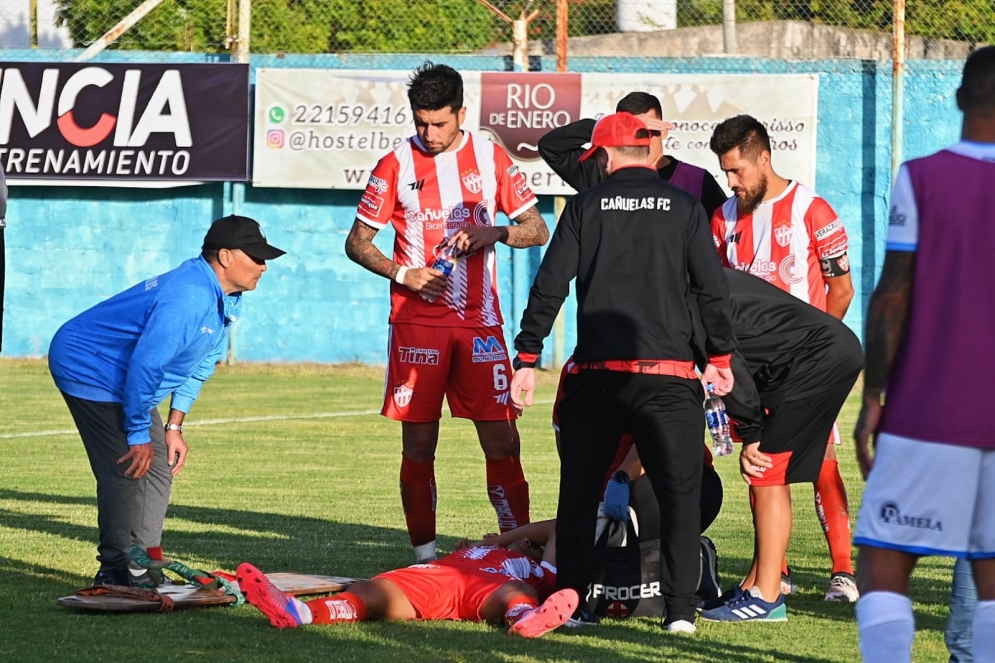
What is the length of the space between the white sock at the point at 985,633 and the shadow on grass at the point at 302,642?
5.11ft

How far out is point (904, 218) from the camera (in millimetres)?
4223

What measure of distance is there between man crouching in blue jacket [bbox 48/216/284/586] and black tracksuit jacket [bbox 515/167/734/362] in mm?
1367

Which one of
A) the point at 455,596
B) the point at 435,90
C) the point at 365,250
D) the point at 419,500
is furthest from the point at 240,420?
the point at 455,596

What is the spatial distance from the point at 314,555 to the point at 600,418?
2.57 metres

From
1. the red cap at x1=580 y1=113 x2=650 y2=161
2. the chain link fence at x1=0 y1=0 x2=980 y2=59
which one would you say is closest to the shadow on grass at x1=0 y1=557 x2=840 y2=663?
the red cap at x1=580 y1=113 x2=650 y2=161

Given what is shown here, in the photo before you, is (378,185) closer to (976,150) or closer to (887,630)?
(976,150)

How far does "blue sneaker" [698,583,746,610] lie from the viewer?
6.64 metres

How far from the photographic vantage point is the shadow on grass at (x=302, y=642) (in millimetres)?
5656

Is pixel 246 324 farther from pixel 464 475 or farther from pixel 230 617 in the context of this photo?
pixel 230 617

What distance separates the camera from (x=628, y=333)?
6.09m

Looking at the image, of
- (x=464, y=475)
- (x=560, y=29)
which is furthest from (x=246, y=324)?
(x=464, y=475)

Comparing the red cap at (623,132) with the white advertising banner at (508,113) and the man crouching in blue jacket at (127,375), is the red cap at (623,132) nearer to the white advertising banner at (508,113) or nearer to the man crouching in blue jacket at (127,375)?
the man crouching in blue jacket at (127,375)

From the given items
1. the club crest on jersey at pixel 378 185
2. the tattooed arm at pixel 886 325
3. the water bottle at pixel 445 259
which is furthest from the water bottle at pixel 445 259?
the tattooed arm at pixel 886 325

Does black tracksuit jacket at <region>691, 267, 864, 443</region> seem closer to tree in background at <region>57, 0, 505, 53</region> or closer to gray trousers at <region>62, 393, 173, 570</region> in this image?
gray trousers at <region>62, 393, 173, 570</region>
